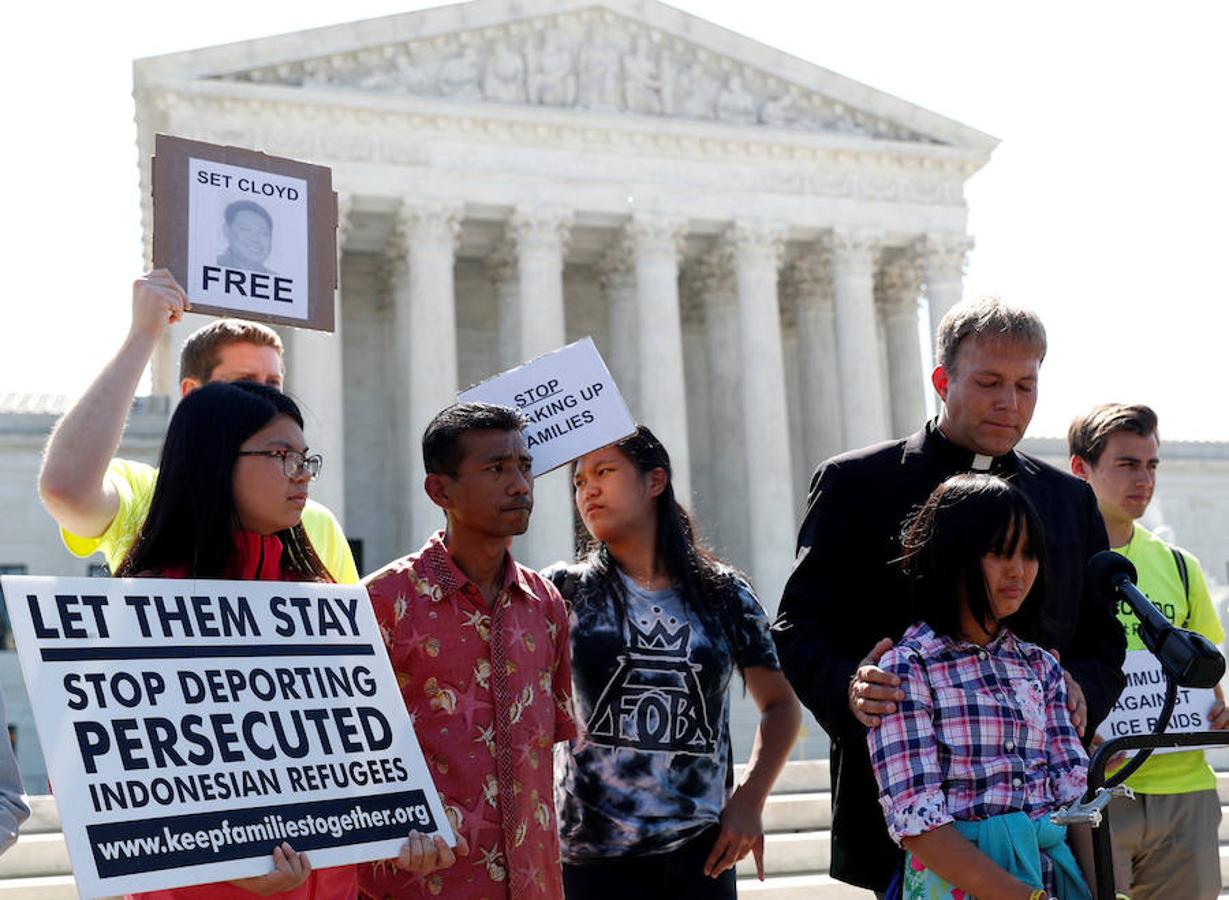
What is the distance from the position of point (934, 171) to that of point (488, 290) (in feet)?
43.0

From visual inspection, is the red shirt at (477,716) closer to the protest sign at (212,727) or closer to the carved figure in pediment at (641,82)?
the protest sign at (212,727)

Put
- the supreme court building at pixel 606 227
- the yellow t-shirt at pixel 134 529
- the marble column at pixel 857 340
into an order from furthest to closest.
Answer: the marble column at pixel 857 340
the supreme court building at pixel 606 227
the yellow t-shirt at pixel 134 529

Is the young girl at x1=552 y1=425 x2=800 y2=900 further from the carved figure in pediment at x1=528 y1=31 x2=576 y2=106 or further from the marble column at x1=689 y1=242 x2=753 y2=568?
the marble column at x1=689 y1=242 x2=753 y2=568

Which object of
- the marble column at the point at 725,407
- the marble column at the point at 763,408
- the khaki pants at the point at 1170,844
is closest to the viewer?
the khaki pants at the point at 1170,844

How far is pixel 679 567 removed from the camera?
6199 millimetres

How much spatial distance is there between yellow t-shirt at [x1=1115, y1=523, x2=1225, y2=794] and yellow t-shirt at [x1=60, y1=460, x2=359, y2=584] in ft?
12.6

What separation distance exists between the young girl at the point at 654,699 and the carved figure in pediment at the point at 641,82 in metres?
32.2

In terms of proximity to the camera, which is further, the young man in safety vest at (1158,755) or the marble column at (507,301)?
the marble column at (507,301)

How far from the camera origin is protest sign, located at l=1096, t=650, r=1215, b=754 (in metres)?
6.80

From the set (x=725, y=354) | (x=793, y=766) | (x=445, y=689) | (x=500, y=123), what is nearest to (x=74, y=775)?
(x=445, y=689)

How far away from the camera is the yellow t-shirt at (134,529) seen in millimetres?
5383

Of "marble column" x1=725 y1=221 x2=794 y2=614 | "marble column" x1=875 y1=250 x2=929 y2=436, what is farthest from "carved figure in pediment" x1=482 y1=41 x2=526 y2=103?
"marble column" x1=875 y1=250 x2=929 y2=436

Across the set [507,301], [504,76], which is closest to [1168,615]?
[507,301]

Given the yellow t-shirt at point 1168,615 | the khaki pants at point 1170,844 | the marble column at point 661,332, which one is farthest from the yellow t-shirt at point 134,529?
the marble column at point 661,332
